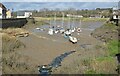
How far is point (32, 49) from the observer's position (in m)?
38.2

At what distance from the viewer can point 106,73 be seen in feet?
70.9

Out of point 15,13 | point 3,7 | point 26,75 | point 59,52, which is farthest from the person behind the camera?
point 15,13

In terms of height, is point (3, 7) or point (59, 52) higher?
point (3, 7)

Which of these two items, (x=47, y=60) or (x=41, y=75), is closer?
(x=41, y=75)

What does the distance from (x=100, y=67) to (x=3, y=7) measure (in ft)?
208

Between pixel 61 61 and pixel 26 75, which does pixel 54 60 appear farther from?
pixel 26 75

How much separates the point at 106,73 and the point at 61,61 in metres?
9.67

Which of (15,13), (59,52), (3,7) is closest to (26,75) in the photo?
(59,52)

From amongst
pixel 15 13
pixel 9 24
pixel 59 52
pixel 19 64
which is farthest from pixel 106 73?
pixel 15 13

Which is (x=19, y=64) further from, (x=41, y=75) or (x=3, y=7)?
(x=3, y=7)

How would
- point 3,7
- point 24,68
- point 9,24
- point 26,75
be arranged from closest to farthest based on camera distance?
point 26,75, point 24,68, point 9,24, point 3,7

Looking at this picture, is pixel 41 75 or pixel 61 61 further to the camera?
pixel 61 61

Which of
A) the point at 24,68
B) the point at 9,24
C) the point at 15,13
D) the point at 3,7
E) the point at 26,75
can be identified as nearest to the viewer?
the point at 26,75

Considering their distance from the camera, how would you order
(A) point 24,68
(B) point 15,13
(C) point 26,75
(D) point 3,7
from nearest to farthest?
1. (C) point 26,75
2. (A) point 24,68
3. (D) point 3,7
4. (B) point 15,13
